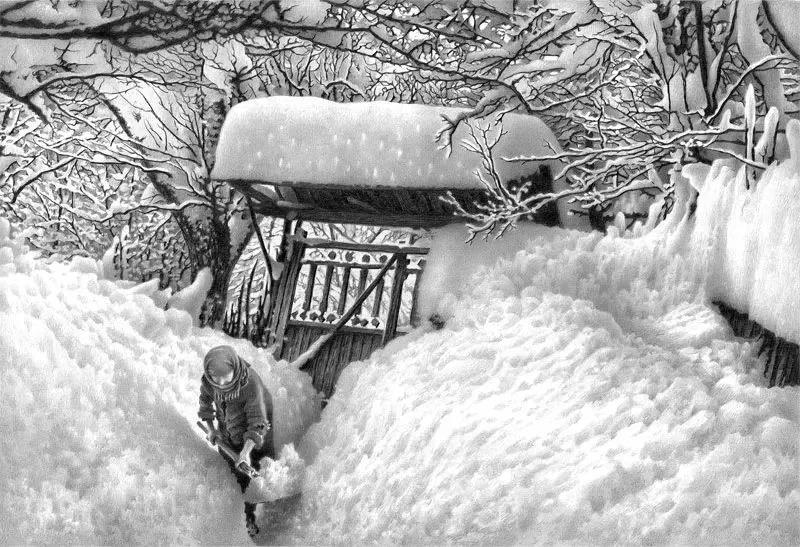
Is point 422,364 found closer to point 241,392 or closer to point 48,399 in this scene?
point 241,392

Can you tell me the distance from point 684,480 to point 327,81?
1774 millimetres

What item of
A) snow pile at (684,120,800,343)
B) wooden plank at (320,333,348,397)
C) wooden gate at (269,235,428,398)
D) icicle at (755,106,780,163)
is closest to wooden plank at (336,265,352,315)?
wooden gate at (269,235,428,398)

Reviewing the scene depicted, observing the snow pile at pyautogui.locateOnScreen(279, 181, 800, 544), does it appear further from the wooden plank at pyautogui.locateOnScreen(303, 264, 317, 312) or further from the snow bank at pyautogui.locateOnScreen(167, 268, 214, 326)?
the snow bank at pyautogui.locateOnScreen(167, 268, 214, 326)

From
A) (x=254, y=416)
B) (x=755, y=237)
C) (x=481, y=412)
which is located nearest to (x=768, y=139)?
(x=755, y=237)

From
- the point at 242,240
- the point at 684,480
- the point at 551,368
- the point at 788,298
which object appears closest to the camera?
the point at 684,480

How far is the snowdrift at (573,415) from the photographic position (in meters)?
2.20

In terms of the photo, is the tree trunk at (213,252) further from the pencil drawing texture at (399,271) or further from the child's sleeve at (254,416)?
the child's sleeve at (254,416)

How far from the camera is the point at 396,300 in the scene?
297 centimetres

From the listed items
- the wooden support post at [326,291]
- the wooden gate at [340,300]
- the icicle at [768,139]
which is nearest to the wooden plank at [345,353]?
the wooden gate at [340,300]

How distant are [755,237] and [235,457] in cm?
178

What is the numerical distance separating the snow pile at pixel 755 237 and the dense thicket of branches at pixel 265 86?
0.17 m

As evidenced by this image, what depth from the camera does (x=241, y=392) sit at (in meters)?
2.66

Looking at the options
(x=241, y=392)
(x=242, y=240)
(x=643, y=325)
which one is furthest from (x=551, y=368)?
(x=242, y=240)

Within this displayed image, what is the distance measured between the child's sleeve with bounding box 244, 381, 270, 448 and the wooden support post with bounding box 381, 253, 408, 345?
1.71ft
